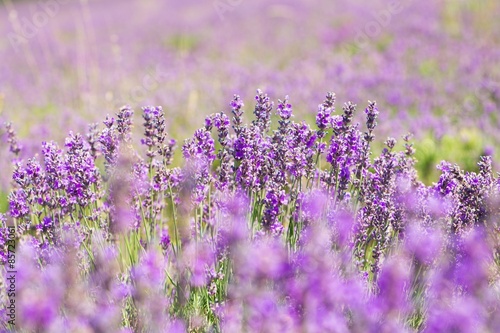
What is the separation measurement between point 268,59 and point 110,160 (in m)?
6.91

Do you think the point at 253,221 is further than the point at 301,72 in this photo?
No

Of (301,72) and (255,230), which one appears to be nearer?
(255,230)

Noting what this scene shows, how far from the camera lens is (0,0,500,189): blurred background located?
545 cm

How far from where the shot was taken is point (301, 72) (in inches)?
294

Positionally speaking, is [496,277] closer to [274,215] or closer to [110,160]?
[274,215]

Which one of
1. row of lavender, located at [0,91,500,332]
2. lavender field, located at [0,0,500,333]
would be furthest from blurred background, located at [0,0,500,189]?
row of lavender, located at [0,91,500,332]

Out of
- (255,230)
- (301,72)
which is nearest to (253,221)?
(255,230)

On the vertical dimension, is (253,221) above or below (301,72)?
below

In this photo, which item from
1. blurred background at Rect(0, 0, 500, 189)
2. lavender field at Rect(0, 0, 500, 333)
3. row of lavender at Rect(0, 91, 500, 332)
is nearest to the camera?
lavender field at Rect(0, 0, 500, 333)

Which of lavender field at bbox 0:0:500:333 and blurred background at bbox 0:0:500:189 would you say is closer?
lavender field at bbox 0:0:500:333

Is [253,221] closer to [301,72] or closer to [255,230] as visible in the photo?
[255,230]

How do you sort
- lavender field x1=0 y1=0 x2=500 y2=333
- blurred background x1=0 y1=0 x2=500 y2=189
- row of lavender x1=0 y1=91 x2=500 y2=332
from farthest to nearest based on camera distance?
blurred background x1=0 y1=0 x2=500 y2=189 < row of lavender x1=0 y1=91 x2=500 y2=332 < lavender field x1=0 y1=0 x2=500 y2=333

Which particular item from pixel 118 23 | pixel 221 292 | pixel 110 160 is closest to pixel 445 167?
pixel 221 292

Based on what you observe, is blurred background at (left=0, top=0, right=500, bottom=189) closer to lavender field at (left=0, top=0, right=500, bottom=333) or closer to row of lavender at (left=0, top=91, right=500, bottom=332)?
lavender field at (left=0, top=0, right=500, bottom=333)
